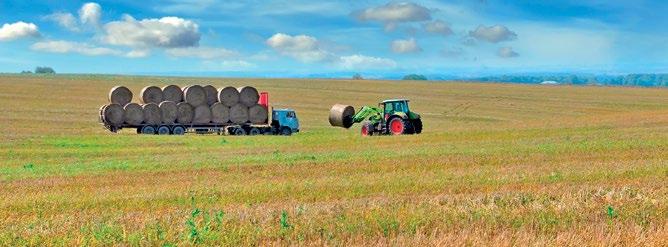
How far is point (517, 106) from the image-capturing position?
7231 centimetres

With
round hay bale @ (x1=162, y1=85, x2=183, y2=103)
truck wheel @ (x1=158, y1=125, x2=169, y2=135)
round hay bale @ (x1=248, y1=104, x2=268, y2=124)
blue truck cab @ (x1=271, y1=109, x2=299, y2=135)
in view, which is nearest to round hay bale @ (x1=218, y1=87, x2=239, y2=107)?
round hay bale @ (x1=248, y1=104, x2=268, y2=124)

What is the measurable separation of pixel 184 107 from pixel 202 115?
1113 millimetres

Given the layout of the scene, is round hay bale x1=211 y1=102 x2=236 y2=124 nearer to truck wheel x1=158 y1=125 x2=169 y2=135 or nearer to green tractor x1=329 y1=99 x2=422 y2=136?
truck wheel x1=158 y1=125 x2=169 y2=135

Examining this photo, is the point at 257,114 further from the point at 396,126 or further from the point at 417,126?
the point at 417,126

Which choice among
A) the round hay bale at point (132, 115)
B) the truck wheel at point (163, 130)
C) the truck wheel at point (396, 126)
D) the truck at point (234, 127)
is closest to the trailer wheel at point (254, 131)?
the truck at point (234, 127)

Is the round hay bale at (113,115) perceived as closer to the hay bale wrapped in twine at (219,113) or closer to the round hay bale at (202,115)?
the round hay bale at (202,115)

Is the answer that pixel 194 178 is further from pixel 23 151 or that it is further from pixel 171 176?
pixel 23 151

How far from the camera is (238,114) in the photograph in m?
41.2

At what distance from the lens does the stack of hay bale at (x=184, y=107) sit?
129 ft

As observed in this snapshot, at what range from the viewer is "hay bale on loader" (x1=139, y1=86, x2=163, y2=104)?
39938mm

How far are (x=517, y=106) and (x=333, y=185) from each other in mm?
61859

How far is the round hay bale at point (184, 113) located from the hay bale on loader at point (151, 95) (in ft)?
4.16

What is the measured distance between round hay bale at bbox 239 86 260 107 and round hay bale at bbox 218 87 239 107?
0.39 m

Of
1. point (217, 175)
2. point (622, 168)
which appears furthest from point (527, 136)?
point (217, 175)
